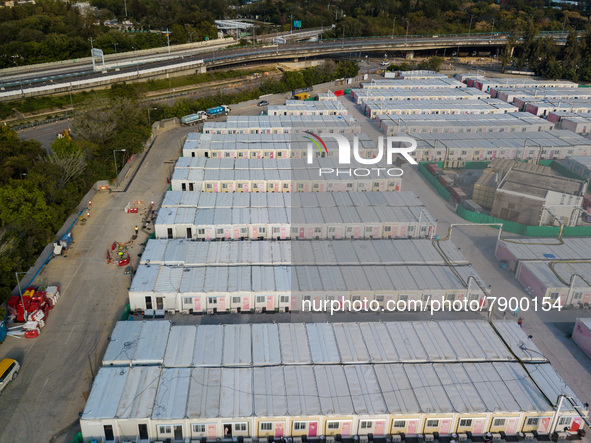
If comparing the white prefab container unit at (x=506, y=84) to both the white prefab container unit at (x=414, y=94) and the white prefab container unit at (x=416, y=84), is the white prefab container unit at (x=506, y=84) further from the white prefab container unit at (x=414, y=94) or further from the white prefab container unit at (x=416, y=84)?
the white prefab container unit at (x=414, y=94)

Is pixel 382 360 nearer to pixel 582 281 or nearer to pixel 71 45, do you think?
pixel 582 281

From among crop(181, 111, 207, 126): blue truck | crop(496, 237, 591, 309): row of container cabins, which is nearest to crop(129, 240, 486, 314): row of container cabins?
crop(496, 237, 591, 309): row of container cabins

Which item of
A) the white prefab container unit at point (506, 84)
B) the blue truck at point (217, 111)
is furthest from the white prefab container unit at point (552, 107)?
the blue truck at point (217, 111)

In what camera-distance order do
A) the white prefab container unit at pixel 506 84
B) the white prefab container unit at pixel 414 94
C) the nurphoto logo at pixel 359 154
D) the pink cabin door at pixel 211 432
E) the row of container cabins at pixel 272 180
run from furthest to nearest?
the white prefab container unit at pixel 506 84 → the white prefab container unit at pixel 414 94 → the nurphoto logo at pixel 359 154 → the row of container cabins at pixel 272 180 → the pink cabin door at pixel 211 432

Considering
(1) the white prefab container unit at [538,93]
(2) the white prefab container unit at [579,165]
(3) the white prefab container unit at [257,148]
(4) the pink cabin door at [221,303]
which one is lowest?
(4) the pink cabin door at [221,303]

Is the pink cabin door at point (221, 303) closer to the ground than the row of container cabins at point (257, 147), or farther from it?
closer to the ground

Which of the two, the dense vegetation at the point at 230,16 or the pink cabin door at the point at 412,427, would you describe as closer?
the pink cabin door at the point at 412,427

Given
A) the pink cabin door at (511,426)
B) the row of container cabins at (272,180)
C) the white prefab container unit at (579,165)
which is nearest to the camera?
the pink cabin door at (511,426)
